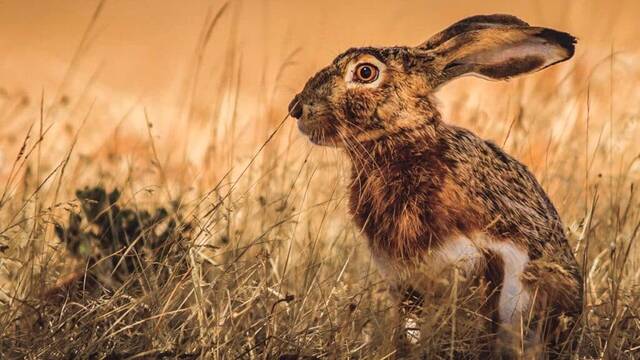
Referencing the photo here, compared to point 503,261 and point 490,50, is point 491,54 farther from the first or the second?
point 503,261

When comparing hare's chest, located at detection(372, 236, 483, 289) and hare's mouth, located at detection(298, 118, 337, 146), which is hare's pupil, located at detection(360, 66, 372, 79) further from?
hare's chest, located at detection(372, 236, 483, 289)

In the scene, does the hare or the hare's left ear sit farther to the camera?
the hare's left ear

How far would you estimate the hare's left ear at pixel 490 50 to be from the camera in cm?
479

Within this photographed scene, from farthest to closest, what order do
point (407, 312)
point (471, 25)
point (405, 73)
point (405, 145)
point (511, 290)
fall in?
point (471, 25)
point (405, 73)
point (405, 145)
point (407, 312)
point (511, 290)

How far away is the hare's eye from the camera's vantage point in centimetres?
484

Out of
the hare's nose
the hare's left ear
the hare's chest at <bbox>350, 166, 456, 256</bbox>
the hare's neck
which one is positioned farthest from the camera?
the hare's nose

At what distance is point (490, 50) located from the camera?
4887 millimetres

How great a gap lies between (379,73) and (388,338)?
4.13 ft

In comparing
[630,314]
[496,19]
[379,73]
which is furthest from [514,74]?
[630,314]

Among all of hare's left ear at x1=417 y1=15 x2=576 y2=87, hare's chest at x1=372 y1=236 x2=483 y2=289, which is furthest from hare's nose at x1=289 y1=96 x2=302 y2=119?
hare's chest at x1=372 y1=236 x2=483 y2=289

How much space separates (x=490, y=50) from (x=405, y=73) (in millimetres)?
422

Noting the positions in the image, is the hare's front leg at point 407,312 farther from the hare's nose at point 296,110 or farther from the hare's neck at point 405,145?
the hare's nose at point 296,110

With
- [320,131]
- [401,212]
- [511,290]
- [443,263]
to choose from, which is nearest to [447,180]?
[401,212]

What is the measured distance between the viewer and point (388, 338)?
4305 mm
